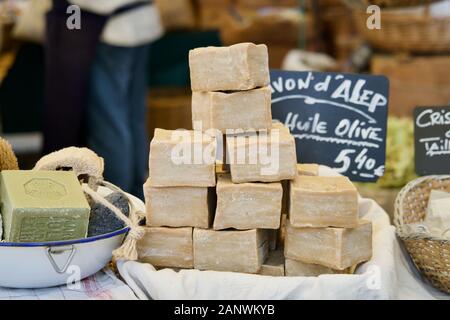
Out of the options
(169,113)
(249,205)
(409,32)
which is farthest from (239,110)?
(169,113)

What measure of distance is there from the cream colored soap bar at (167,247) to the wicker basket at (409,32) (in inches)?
90.1

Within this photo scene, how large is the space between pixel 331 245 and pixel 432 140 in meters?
0.61

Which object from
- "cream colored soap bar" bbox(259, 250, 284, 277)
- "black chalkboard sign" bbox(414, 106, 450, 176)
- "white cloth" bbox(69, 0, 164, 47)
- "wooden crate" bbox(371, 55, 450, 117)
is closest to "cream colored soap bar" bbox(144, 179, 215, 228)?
"cream colored soap bar" bbox(259, 250, 284, 277)

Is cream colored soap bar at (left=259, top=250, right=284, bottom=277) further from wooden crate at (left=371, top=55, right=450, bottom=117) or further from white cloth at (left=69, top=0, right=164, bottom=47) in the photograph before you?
wooden crate at (left=371, top=55, right=450, bottom=117)

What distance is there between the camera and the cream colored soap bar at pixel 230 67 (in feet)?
4.93

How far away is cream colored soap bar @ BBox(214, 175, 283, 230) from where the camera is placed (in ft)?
4.76

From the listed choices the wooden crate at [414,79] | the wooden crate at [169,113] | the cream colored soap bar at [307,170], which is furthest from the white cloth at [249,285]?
the wooden crate at [169,113]

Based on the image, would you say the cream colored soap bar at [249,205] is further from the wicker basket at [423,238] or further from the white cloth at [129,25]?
the white cloth at [129,25]

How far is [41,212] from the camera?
4.36 feet

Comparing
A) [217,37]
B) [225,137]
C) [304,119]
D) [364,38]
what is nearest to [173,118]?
[217,37]

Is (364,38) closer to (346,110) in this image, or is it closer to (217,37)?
(217,37)

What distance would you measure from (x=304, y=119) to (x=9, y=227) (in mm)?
961

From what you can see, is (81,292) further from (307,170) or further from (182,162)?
(307,170)

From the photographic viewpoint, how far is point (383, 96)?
6.31 ft
